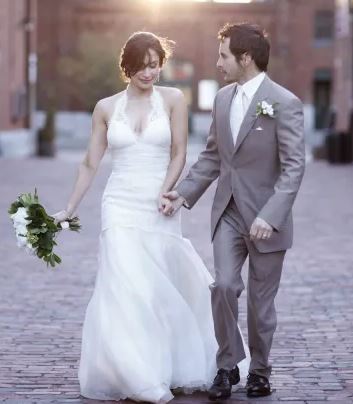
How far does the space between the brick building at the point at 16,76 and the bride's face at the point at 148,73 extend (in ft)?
108

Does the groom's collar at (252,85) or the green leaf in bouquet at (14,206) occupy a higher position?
the groom's collar at (252,85)

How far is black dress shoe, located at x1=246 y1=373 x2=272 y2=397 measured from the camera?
21.0 ft

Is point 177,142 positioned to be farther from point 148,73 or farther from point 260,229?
point 260,229

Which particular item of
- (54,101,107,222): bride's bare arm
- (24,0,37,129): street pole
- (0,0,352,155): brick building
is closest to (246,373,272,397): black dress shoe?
(54,101,107,222): bride's bare arm

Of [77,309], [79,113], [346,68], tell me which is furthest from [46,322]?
[79,113]

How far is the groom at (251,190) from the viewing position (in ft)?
20.1

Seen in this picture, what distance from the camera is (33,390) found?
6.59m

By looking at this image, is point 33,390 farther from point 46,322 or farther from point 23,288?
point 23,288

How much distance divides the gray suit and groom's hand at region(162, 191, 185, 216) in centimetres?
23

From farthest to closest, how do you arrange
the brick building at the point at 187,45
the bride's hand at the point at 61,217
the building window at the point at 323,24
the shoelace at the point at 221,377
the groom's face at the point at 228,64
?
the building window at the point at 323,24 < the brick building at the point at 187,45 < the bride's hand at the point at 61,217 < the shoelace at the point at 221,377 < the groom's face at the point at 228,64

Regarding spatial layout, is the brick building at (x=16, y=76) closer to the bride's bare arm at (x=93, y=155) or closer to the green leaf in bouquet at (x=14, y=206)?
the bride's bare arm at (x=93, y=155)

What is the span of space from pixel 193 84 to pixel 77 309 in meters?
56.2

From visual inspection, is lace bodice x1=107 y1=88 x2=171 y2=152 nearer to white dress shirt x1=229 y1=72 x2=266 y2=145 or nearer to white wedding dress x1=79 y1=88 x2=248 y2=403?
white wedding dress x1=79 y1=88 x2=248 y2=403

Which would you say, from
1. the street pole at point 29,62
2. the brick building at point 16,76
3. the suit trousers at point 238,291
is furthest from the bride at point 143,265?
the street pole at point 29,62
